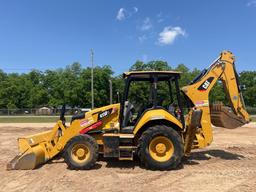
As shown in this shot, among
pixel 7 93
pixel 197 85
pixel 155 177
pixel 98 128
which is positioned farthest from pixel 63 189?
pixel 7 93

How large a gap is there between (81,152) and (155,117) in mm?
2213

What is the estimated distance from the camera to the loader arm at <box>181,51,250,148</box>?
9916 mm

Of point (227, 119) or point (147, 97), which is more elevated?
point (147, 97)

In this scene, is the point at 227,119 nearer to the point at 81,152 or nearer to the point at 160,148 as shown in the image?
the point at 160,148

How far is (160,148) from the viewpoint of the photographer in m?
9.10

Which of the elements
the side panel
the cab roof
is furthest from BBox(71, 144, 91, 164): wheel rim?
the cab roof

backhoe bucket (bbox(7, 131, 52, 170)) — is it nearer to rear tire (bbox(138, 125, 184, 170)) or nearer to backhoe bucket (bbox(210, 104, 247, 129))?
rear tire (bbox(138, 125, 184, 170))

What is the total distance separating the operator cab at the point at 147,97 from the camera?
9.52 m

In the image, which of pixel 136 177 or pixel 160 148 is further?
pixel 160 148

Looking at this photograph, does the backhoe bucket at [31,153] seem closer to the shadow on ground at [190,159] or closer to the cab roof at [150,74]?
the shadow on ground at [190,159]

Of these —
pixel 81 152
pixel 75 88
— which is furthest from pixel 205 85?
pixel 75 88

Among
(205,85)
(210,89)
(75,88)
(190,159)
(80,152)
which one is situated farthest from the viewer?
(75,88)

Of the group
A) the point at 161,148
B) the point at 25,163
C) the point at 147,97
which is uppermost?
the point at 147,97

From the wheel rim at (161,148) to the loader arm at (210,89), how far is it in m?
1.12
